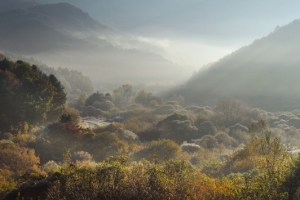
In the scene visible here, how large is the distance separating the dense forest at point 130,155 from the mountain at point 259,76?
217 ft

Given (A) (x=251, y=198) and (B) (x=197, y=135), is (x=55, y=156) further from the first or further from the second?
(B) (x=197, y=135)

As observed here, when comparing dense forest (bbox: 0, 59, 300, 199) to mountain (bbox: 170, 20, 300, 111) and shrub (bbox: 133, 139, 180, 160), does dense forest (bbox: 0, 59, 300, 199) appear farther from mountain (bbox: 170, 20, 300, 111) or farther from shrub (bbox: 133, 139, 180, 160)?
mountain (bbox: 170, 20, 300, 111)

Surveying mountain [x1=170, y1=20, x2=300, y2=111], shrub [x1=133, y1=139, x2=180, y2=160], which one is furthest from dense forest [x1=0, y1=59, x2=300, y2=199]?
mountain [x1=170, y1=20, x2=300, y2=111]

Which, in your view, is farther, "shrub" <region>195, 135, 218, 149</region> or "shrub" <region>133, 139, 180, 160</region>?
"shrub" <region>195, 135, 218, 149</region>

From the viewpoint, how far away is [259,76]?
149875mm

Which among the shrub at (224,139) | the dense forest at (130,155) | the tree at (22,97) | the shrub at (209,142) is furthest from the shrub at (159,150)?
the tree at (22,97)

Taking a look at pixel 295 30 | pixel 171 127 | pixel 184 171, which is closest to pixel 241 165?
pixel 184 171

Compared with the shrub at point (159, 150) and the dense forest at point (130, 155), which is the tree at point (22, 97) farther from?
the shrub at point (159, 150)

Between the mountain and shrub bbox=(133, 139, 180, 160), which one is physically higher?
the mountain

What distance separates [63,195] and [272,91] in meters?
144

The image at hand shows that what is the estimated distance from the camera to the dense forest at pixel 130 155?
8.20 metres

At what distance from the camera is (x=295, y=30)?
17600cm

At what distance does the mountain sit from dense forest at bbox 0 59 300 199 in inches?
2607

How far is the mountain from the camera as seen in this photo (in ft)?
422
